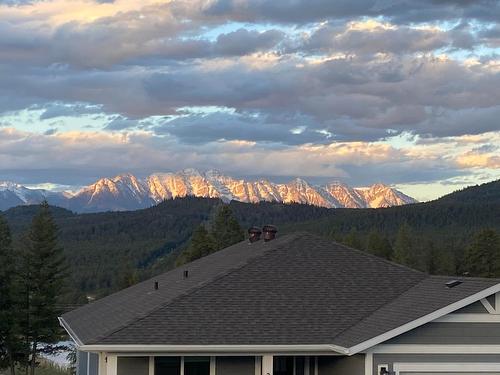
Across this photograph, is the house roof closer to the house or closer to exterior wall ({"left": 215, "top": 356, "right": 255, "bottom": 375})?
the house

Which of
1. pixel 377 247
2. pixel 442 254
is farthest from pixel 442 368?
pixel 442 254

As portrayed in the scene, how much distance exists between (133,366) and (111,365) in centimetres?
63

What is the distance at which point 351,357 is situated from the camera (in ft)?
72.8

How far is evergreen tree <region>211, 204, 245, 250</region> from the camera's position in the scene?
2774 inches

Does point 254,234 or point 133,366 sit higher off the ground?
point 254,234

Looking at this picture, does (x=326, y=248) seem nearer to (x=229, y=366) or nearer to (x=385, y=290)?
(x=385, y=290)

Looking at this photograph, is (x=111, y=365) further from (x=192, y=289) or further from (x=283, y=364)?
(x=283, y=364)

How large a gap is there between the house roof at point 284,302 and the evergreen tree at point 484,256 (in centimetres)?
6584

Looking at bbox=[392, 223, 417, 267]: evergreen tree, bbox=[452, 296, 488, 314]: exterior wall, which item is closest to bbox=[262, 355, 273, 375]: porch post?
bbox=[452, 296, 488, 314]: exterior wall

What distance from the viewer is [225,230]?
70938 millimetres

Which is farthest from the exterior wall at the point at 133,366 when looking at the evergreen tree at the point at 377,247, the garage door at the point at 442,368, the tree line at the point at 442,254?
the evergreen tree at the point at 377,247

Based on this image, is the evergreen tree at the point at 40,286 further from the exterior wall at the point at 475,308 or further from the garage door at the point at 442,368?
the exterior wall at the point at 475,308

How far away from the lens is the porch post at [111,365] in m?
21.3

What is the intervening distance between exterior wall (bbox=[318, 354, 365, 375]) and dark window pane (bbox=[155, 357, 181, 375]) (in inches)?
146
